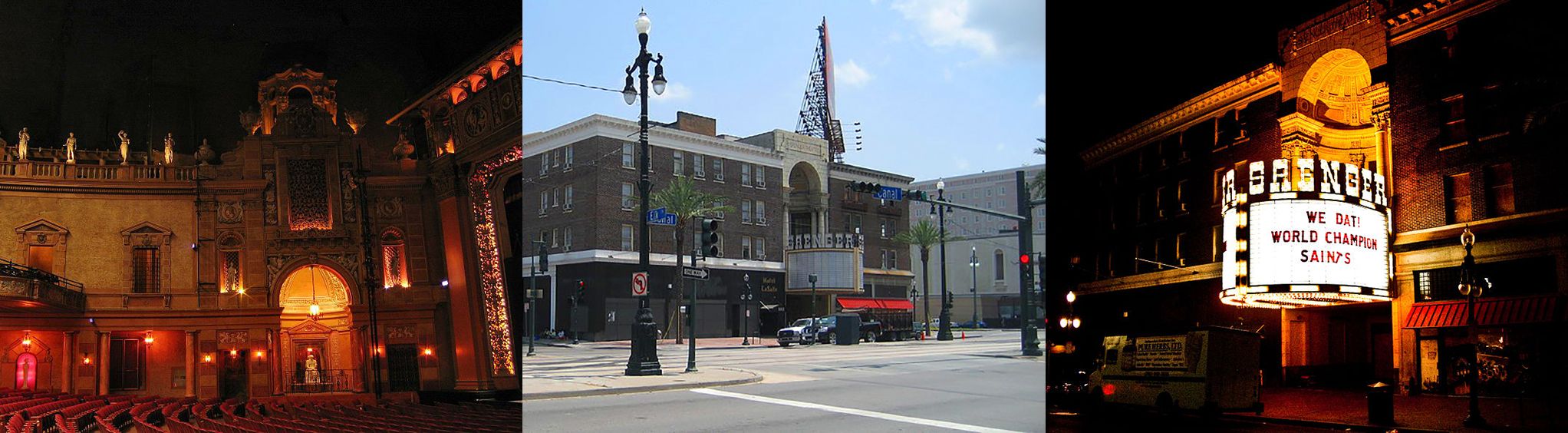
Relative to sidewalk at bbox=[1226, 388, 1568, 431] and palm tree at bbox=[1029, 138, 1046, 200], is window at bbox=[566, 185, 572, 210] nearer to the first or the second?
palm tree at bbox=[1029, 138, 1046, 200]

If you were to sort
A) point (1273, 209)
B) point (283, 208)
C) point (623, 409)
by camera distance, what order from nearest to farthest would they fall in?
point (283, 208) → point (623, 409) → point (1273, 209)

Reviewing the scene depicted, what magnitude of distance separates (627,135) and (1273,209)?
327cm

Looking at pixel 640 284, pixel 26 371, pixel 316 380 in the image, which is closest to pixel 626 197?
pixel 640 284

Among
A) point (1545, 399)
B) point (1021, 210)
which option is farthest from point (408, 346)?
point (1545, 399)

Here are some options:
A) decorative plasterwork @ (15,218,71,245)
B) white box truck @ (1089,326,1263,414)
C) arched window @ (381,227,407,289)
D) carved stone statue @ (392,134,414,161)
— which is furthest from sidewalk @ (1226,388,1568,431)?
decorative plasterwork @ (15,218,71,245)

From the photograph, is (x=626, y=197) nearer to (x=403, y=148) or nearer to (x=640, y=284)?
(x=640, y=284)

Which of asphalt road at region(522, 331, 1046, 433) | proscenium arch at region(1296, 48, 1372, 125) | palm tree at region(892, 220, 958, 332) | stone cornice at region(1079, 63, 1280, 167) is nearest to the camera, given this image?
asphalt road at region(522, 331, 1046, 433)

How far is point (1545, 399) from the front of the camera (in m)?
5.13

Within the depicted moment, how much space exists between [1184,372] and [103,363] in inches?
209

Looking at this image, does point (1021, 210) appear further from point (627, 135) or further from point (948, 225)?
point (627, 135)

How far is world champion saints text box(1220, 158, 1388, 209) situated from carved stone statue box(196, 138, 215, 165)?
16.1 feet

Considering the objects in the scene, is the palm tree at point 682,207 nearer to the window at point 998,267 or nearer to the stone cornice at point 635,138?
the stone cornice at point 635,138

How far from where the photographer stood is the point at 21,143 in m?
4.78

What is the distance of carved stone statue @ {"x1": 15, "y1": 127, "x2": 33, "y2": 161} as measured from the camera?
476cm
